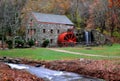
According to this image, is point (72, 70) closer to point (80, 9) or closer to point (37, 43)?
point (37, 43)

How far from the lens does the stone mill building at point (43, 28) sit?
173 ft

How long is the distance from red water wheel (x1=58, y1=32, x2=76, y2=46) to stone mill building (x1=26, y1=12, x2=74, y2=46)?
139cm

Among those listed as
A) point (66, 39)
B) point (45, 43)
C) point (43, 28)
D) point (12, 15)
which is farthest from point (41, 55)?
point (43, 28)

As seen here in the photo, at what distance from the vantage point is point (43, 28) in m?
53.1

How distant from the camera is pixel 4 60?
95.8ft

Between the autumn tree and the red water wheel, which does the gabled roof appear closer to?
the red water wheel

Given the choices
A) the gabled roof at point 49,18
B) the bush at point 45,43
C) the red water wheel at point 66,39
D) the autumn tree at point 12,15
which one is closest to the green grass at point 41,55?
the autumn tree at point 12,15

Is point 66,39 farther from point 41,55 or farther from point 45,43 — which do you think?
point 41,55

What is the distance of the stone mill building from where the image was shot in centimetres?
5278

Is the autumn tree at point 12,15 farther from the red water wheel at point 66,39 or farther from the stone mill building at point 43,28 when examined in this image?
the red water wheel at point 66,39

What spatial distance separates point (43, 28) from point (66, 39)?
15.5 feet

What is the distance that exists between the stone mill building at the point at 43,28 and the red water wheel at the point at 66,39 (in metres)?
1.39

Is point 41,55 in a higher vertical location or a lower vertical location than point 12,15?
lower

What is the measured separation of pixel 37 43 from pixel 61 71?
1136 inches
